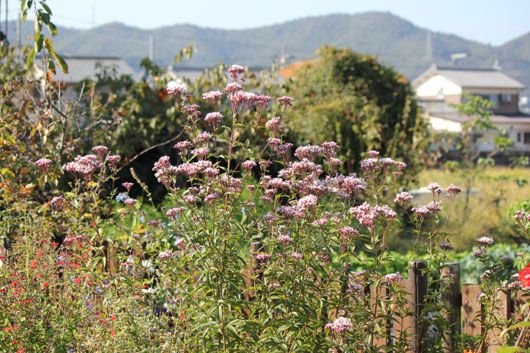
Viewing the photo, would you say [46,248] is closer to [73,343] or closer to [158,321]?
[73,343]

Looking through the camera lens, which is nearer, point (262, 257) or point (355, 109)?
point (262, 257)

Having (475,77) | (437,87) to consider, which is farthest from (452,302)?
(437,87)

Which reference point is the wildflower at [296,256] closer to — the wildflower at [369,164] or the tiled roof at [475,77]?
the wildflower at [369,164]

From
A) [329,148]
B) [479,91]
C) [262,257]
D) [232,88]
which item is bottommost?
[262,257]

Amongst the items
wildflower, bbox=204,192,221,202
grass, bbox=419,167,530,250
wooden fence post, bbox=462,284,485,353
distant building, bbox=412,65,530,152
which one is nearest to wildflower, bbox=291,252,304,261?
wildflower, bbox=204,192,221,202

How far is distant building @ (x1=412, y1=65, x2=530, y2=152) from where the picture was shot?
6150 cm

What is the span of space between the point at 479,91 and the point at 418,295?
63.3 m

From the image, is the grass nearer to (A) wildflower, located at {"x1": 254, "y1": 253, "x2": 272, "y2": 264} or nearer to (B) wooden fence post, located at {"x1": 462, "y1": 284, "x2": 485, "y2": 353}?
(B) wooden fence post, located at {"x1": 462, "y1": 284, "x2": 485, "y2": 353}

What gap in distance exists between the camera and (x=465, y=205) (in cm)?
1309

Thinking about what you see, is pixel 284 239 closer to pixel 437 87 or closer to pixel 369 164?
pixel 369 164

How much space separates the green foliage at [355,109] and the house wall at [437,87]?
51.1 meters

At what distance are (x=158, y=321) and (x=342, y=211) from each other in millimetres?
965

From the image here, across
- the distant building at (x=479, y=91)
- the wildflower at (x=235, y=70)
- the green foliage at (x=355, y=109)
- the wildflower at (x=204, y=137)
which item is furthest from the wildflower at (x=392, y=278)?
the distant building at (x=479, y=91)

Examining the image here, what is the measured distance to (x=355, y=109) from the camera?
43.1 ft
